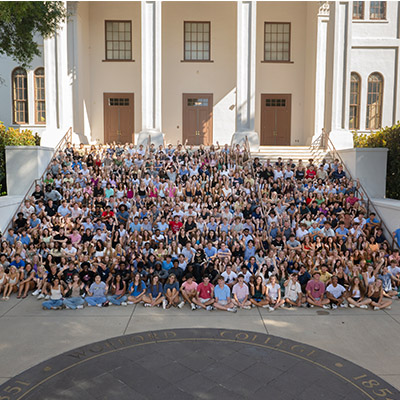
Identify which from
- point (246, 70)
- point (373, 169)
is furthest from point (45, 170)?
point (373, 169)

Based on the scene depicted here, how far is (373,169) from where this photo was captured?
1745 centimetres

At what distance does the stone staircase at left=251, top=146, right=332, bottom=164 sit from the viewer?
2097 centimetres

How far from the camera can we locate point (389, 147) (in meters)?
17.8

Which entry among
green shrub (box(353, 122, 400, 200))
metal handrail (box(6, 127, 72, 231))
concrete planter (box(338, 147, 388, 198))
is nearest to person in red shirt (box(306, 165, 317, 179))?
concrete planter (box(338, 147, 388, 198))

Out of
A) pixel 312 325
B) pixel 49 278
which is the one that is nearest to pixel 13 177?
pixel 49 278

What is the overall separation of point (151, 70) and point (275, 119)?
8286 mm

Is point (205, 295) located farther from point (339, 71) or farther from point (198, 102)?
point (198, 102)

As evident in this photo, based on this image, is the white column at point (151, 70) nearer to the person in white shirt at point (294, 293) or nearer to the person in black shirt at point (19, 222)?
the person in black shirt at point (19, 222)

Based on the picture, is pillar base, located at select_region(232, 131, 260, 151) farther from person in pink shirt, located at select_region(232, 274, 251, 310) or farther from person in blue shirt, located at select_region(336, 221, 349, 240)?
person in pink shirt, located at select_region(232, 274, 251, 310)

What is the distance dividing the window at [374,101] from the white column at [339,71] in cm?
380

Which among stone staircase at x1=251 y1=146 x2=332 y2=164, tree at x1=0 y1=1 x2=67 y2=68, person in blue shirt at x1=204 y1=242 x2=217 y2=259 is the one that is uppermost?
tree at x1=0 y1=1 x2=67 y2=68

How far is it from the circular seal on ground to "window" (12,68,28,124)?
20652 millimetres

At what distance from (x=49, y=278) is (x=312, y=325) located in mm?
6778

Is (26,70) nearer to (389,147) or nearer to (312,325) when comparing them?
(389,147)
